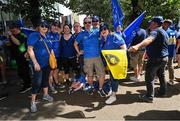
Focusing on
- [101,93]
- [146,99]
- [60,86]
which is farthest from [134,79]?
[146,99]

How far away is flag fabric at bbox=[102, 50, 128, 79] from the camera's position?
6740mm

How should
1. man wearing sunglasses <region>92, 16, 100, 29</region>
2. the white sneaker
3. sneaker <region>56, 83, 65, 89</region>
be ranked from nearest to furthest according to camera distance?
Result: 1. man wearing sunglasses <region>92, 16, 100, 29</region>
2. sneaker <region>56, 83, 65, 89</region>
3. the white sneaker

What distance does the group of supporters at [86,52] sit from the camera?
261 inches

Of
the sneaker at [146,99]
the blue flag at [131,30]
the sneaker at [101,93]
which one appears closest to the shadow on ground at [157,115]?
the sneaker at [146,99]

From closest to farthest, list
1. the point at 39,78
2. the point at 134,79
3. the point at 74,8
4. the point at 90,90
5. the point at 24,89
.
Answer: the point at 39,78 < the point at 90,90 < the point at 24,89 < the point at 134,79 < the point at 74,8

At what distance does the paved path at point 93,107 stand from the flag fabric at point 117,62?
2.18ft

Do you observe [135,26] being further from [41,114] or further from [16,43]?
[41,114]

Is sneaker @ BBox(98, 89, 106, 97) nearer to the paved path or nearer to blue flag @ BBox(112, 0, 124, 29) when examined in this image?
the paved path

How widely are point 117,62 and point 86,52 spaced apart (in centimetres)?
90

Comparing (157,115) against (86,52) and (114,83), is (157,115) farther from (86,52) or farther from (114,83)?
(86,52)

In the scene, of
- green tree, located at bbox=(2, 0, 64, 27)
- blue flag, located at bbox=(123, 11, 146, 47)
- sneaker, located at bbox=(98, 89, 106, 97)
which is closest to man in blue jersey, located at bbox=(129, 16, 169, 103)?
sneaker, located at bbox=(98, 89, 106, 97)

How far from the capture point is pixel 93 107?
6.78m

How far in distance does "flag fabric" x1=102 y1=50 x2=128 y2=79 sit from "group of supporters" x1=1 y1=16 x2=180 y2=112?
0.17 meters

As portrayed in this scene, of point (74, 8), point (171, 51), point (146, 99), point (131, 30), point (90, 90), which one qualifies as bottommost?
point (146, 99)
